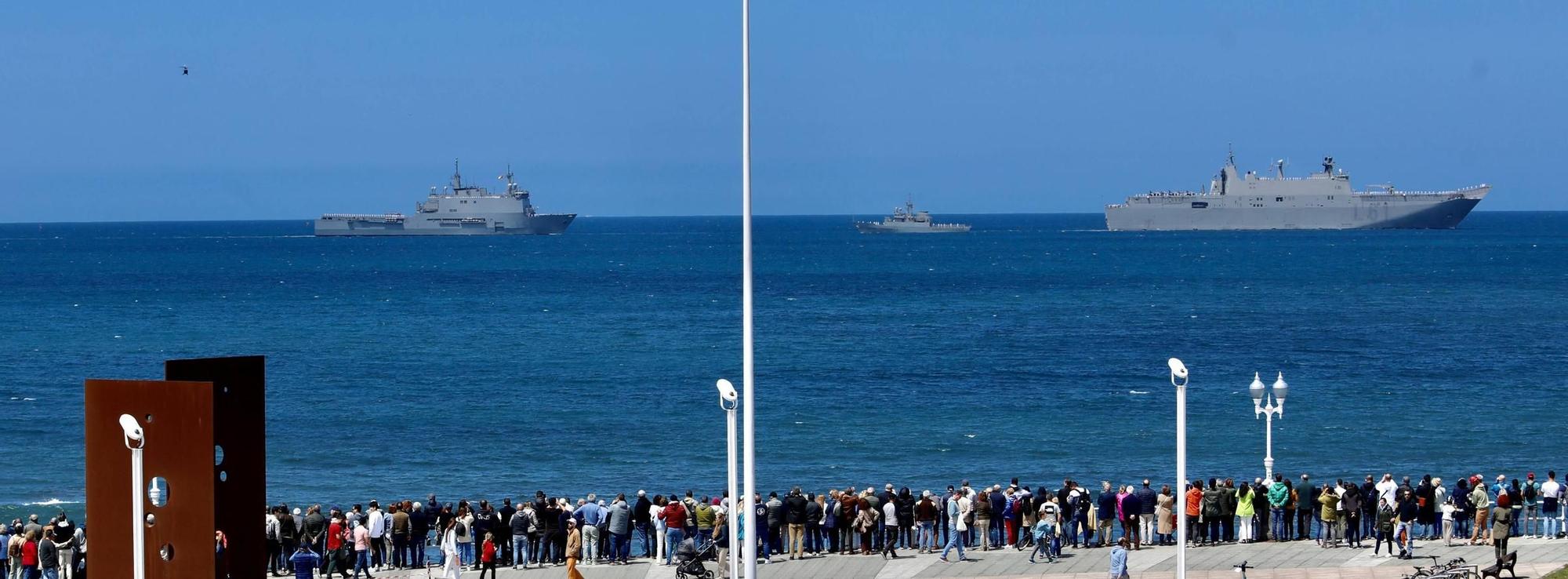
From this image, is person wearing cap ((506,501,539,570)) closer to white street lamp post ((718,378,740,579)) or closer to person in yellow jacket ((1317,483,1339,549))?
white street lamp post ((718,378,740,579))

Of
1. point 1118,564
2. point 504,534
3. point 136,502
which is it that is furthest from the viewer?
point 504,534

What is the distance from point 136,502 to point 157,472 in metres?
0.44

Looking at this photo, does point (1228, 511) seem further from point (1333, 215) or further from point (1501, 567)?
point (1333, 215)

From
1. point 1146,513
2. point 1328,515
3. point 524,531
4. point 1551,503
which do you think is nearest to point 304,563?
point 524,531

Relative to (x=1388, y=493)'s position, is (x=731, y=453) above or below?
above

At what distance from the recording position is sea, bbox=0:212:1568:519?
3547 centimetres

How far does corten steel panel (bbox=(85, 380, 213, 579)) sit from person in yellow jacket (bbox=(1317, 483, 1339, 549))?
12065 millimetres

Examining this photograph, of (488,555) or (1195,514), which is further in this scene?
(1195,514)

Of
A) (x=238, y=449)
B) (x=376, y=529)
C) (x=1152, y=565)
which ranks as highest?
(x=238, y=449)

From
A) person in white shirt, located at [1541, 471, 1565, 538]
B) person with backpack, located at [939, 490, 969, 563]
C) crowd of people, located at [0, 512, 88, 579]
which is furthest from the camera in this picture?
person in white shirt, located at [1541, 471, 1565, 538]

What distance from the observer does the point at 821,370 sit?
5366cm

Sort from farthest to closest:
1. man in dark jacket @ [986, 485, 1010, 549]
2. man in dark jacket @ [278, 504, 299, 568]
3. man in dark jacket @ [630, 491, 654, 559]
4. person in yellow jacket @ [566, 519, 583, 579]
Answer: man in dark jacket @ [986, 485, 1010, 549], man in dark jacket @ [630, 491, 654, 559], man in dark jacket @ [278, 504, 299, 568], person in yellow jacket @ [566, 519, 583, 579]

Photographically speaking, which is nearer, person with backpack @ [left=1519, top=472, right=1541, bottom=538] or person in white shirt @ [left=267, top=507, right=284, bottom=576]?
person in white shirt @ [left=267, top=507, right=284, bottom=576]

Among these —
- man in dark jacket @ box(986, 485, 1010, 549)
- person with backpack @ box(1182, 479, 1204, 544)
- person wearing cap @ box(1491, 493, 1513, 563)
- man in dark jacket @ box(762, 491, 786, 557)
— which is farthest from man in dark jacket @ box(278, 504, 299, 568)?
person wearing cap @ box(1491, 493, 1513, 563)
